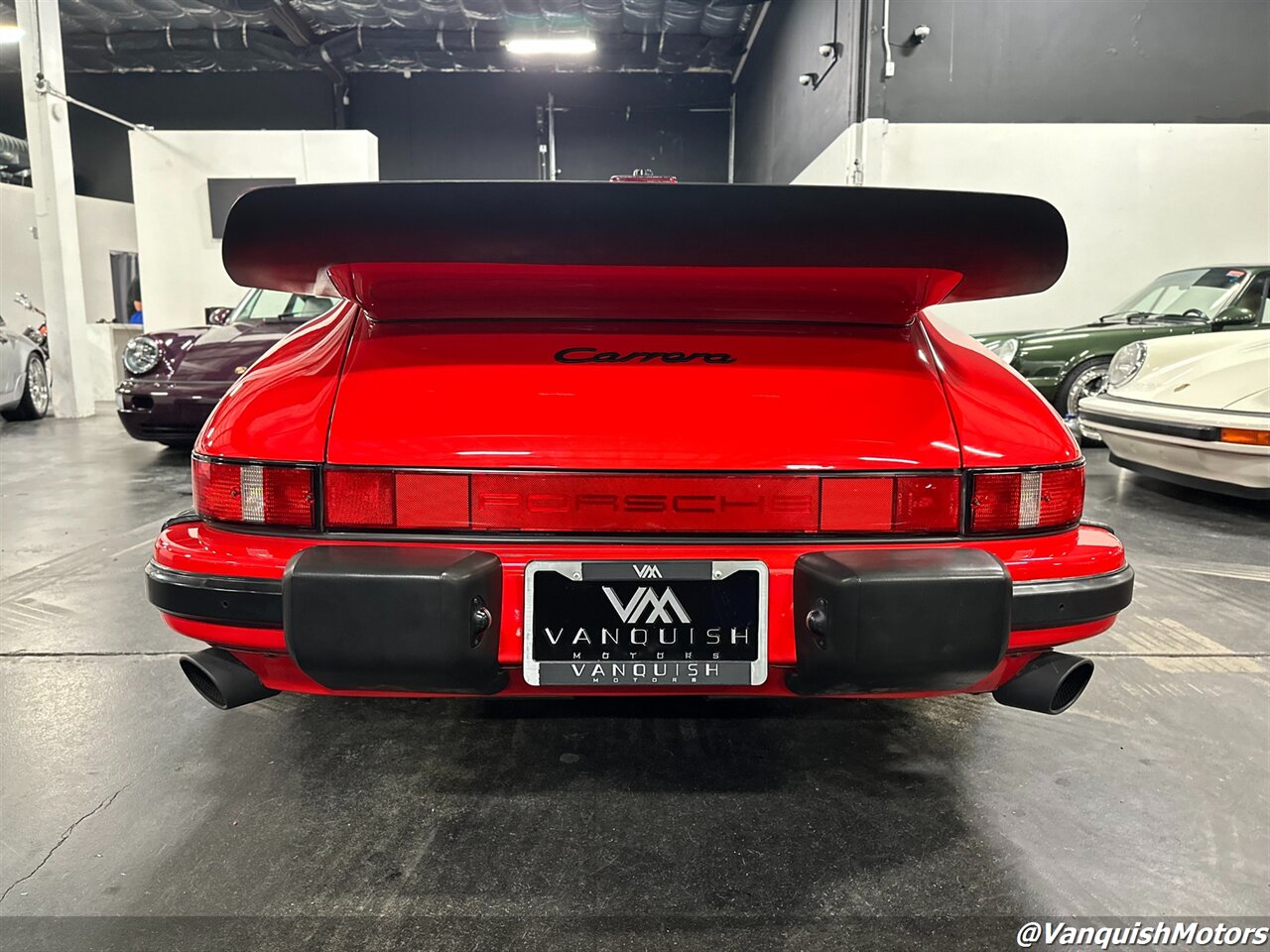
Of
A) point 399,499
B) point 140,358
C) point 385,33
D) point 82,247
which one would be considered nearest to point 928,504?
point 399,499

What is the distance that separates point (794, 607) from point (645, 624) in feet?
0.75

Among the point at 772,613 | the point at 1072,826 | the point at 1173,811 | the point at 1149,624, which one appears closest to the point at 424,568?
the point at 772,613

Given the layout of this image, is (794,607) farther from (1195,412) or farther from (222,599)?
(1195,412)

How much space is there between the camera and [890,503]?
1.33m

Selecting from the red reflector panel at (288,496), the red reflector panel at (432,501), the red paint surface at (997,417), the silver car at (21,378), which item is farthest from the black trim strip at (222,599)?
the silver car at (21,378)

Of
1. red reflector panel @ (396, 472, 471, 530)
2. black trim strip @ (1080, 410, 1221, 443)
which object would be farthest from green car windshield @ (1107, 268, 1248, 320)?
red reflector panel @ (396, 472, 471, 530)

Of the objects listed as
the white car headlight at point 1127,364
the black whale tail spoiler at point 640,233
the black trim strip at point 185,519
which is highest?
the black whale tail spoiler at point 640,233

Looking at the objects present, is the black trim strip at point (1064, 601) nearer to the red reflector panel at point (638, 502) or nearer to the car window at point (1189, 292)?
the red reflector panel at point (638, 502)

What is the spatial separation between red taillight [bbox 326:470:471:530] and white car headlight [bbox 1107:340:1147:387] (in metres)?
4.13

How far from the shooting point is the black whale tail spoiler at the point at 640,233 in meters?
1.15

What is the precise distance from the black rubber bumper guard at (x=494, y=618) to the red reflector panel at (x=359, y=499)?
11 centimetres

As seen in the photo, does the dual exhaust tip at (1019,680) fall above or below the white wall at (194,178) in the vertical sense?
below

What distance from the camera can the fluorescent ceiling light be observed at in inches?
475

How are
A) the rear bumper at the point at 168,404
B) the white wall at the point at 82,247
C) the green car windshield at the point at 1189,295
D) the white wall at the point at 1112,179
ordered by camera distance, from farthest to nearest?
1. the white wall at the point at 82,247
2. the white wall at the point at 1112,179
3. the green car windshield at the point at 1189,295
4. the rear bumper at the point at 168,404
